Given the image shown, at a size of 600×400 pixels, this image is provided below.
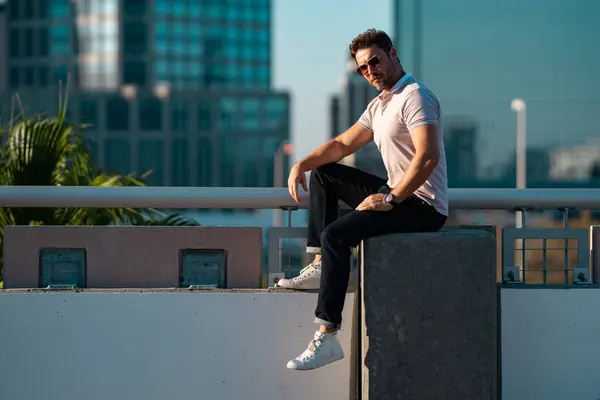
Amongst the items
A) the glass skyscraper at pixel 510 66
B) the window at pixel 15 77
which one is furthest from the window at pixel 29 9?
the glass skyscraper at pixel 510 66

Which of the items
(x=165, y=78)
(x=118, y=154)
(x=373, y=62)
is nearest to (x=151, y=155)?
Result: (x=118, y=154)

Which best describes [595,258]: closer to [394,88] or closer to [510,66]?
[394,88]

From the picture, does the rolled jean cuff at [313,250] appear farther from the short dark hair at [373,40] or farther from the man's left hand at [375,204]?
the short dark hair at [373,40]

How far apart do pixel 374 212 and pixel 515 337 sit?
101cm

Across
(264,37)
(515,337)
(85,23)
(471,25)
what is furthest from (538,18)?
(515,337)

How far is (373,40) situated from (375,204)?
0.75 m

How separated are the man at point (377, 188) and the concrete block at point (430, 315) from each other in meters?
0.11

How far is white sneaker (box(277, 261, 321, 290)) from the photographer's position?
17.2 feet

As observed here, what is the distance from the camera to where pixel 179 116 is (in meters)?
128

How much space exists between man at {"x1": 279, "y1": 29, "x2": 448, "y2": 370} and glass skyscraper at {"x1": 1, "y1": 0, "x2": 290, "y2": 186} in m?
120

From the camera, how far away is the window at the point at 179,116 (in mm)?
127562

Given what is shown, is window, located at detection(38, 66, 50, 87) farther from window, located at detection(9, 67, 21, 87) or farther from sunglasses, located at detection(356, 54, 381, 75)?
sunglasses, located at detection(356, 54, 381, 75)

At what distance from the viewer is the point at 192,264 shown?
5516 millimetres

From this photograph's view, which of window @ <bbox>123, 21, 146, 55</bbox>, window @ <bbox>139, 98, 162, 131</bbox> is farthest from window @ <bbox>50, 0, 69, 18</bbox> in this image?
window @ <bbox>139, 98, 162, 131</bbox>
